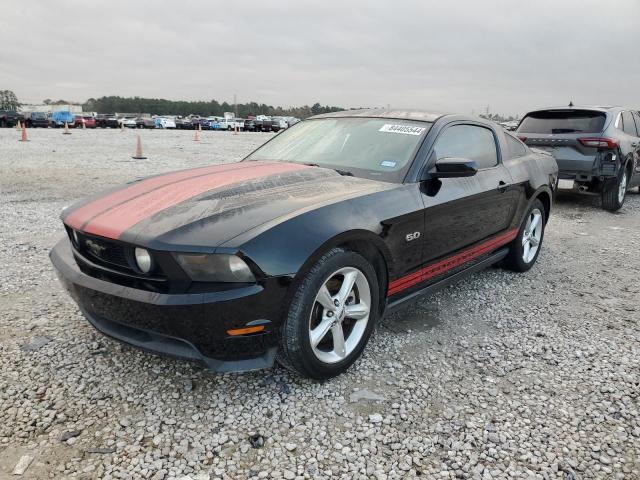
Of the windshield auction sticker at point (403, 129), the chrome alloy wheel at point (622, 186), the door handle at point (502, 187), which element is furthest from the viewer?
the chrome alloy wheel at point (622, 186)

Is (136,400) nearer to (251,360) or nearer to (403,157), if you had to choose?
(251,360)

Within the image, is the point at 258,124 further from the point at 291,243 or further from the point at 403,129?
the point at 291,243

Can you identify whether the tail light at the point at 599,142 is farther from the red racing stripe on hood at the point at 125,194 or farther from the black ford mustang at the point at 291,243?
the red racing stripe on hood at the point at 125,194

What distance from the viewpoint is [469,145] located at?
3816 mm

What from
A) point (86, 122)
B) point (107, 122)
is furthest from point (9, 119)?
point (107, 122)

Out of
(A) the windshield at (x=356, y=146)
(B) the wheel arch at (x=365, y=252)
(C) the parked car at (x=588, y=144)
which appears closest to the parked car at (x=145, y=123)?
(C) the parked car at (x=588, y=144)

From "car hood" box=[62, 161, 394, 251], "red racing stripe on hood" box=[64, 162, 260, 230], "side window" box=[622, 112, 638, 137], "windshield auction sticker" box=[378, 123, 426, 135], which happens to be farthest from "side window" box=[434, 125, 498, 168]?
"side window" box=[622, 112, 638, 137]

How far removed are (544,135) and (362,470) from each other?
7290 mm

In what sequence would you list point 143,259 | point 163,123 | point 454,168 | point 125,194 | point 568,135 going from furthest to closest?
point 163,123 < point 568,135 < point 454,168 < point 125,194 < point 143,259

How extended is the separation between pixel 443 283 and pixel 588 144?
5.51 m

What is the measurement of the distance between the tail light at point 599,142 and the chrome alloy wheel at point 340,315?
638 cm

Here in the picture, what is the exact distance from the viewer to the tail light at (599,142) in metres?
7.42

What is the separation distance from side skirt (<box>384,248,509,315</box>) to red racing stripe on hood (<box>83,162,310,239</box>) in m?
1.13

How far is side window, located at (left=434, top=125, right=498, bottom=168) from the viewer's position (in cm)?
345
